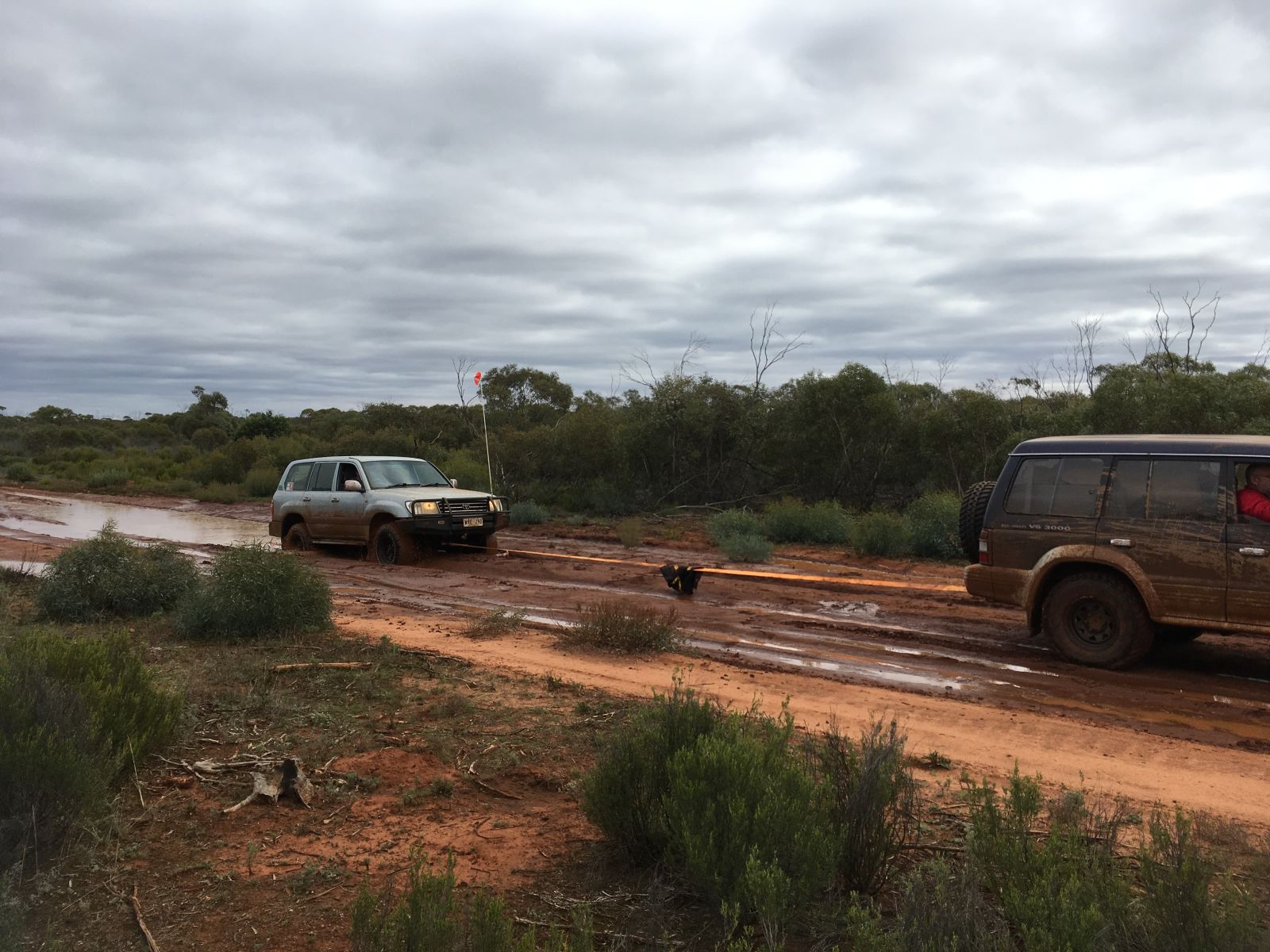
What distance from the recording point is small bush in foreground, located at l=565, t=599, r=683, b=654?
927cm

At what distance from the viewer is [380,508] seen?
16031mm

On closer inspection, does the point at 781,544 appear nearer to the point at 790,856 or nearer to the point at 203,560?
the point at 203,560

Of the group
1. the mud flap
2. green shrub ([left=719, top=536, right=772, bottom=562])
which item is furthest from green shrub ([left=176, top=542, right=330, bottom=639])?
green shrub ([left=719, top=536, right=772, bottom=562])

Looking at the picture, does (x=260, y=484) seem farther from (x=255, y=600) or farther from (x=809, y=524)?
(x=255, y=600)

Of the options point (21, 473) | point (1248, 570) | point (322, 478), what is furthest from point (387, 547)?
point (21, 473)

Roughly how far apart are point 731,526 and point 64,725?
15609mm

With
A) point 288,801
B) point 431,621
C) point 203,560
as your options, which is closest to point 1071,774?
point 288,801

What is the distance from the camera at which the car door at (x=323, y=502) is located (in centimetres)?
1688

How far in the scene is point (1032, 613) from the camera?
9008 millimetres

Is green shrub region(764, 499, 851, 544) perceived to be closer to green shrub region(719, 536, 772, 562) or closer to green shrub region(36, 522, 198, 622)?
green shrub region(719, 536, 772, 562)

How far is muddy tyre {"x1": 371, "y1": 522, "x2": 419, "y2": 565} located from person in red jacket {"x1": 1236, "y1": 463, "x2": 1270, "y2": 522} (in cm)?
1222

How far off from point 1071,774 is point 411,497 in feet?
40.0

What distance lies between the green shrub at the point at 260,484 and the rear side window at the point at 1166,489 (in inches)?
1284

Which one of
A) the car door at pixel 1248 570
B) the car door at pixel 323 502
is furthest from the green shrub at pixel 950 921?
the car door at pixel 323 502
